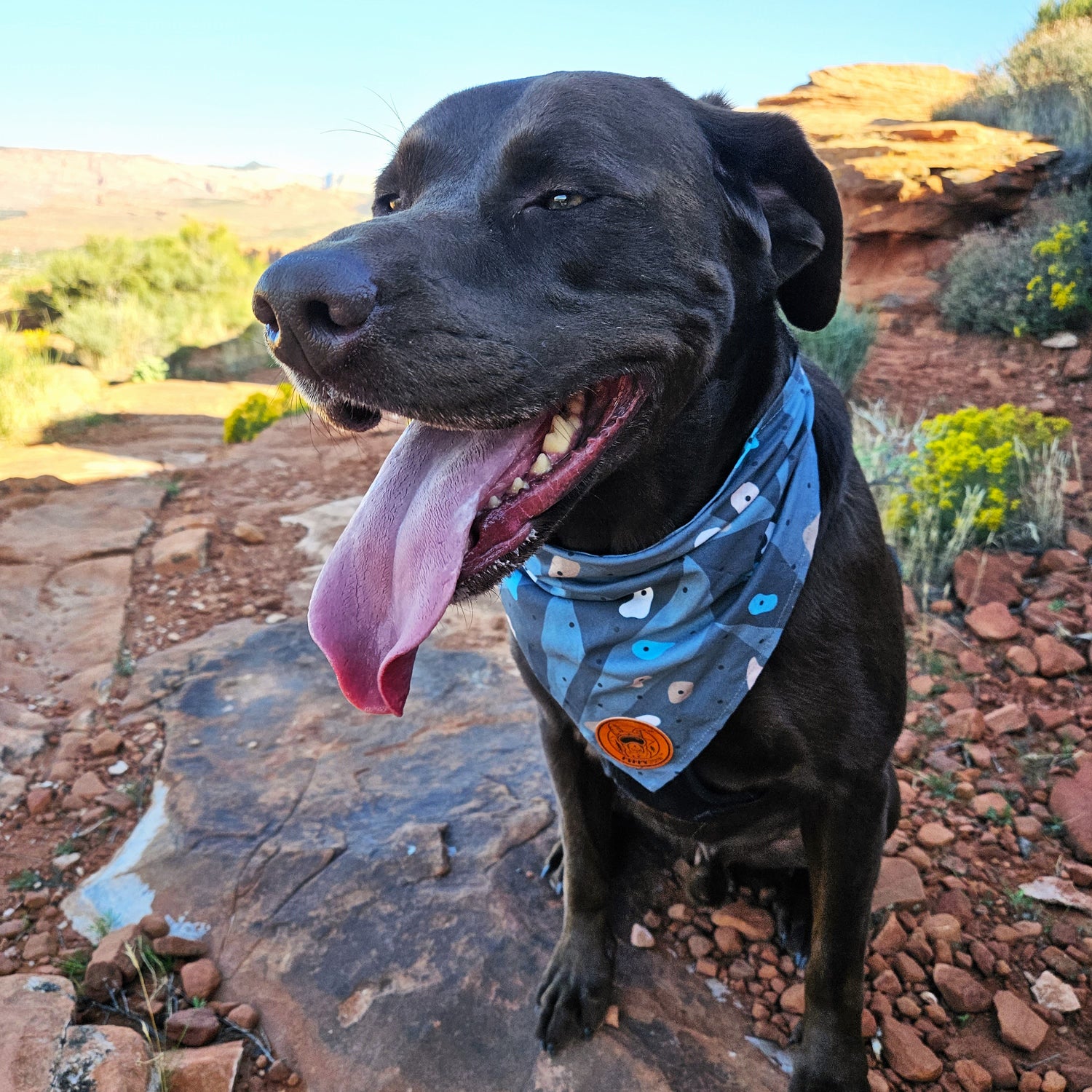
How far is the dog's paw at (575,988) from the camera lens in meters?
1.82

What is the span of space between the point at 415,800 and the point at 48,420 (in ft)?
27.7

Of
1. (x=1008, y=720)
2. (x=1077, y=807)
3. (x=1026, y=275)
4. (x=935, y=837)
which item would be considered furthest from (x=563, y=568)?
(x=1026, y=275)

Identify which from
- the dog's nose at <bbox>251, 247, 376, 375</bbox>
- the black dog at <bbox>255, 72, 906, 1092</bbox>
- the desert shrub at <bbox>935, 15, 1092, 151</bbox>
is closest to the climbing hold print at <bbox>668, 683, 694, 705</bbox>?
the black dog at <bbox>255, 72, 906, 1092</bbox>

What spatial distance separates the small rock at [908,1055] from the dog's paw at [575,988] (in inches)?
24.7

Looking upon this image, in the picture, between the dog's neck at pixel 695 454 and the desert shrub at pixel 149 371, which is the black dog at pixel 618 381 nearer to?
the dog's neck at pixel 695 454

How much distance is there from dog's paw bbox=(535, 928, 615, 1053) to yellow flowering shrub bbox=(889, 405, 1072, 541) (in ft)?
8.62

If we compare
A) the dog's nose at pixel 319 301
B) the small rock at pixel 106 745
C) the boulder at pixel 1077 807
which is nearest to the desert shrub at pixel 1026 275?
the boulder at pixel 1077 807

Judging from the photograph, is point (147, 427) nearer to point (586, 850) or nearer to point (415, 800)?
point (415, 800)

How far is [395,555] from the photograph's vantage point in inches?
59.8

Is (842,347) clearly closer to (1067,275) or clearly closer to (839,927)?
(1067,275)

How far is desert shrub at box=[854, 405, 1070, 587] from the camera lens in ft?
12.3

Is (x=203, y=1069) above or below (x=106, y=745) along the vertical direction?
above

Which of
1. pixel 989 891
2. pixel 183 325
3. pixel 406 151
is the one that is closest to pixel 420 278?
pixel 406 151

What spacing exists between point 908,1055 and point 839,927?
42 centimetres
